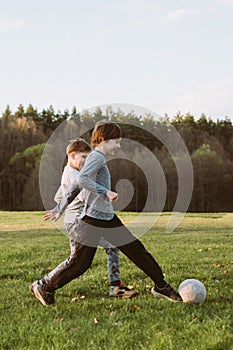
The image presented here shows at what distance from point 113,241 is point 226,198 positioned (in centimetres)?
3877

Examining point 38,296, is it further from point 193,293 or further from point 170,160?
point 170,160

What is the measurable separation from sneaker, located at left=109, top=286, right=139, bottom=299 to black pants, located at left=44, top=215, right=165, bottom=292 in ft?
1.11

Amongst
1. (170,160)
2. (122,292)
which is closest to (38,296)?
(122,292)

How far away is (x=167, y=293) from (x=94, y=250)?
0.94m

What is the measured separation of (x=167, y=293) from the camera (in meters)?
6.12

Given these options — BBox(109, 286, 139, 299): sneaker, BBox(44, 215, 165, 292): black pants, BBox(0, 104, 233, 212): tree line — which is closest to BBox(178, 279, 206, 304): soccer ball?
BBox(44, 215, 165, 292): black pants

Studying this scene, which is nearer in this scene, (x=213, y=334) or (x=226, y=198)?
(x=213, y=334)

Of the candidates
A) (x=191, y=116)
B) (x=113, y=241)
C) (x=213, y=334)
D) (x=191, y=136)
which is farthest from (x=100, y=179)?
(x=191, y=116)

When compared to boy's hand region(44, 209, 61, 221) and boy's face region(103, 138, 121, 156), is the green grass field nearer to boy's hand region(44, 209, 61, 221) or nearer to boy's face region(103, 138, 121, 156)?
boy's hand region(44, 209, 61, 221)

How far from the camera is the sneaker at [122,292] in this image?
6.30m

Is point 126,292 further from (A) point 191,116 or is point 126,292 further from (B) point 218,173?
(A) point 191,116

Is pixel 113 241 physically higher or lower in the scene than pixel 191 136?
lower

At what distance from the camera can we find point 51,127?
5431 centimetres

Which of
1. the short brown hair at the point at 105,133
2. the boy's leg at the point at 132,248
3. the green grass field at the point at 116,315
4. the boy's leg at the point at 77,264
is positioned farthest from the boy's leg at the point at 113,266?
the short brown hair at the point at 105,133
